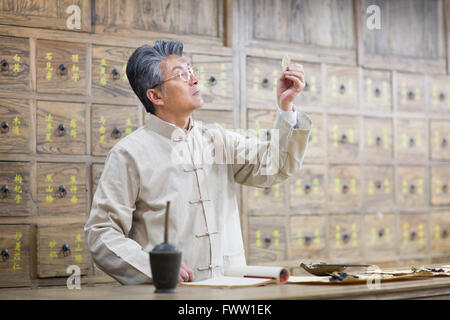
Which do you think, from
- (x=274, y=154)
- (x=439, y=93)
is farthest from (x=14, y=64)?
(x=439, y=93)

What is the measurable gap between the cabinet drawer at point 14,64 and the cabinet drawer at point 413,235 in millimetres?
2688

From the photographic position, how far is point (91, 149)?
12.2ft

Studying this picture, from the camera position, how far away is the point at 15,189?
351cm

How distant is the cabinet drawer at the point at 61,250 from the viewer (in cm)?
355

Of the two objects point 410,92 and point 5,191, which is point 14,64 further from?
point 410,92

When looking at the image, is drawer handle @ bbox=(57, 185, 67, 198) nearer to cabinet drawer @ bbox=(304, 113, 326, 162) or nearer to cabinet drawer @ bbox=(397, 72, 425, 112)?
cabinet drawer @ bbox=(304, 113, 326, 162)

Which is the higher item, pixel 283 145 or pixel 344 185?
pixel 283 145

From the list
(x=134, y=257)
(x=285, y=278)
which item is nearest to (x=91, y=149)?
(x=134, y=257)

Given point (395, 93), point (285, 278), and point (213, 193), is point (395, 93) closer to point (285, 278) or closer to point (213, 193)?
point (213, 193)

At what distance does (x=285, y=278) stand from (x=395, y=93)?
3005mm

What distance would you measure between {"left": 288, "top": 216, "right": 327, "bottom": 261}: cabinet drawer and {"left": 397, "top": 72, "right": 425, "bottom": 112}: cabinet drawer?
1.07 m

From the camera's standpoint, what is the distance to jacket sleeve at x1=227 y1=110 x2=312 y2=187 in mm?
2475

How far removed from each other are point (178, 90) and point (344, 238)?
2.24 meters

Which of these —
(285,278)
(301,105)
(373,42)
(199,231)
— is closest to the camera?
(285,278)
